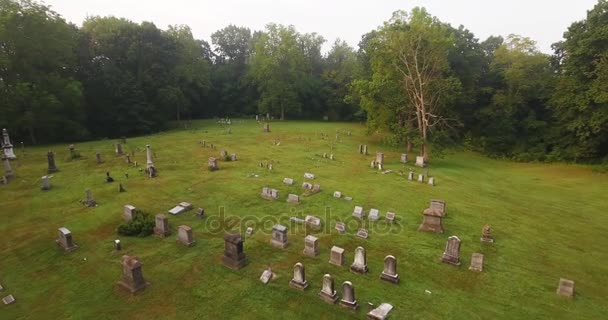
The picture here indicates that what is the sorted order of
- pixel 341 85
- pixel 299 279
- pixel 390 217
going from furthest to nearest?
pixel 341 85 < pixel 390 217 < pixel 299 279

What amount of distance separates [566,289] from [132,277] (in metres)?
12.4

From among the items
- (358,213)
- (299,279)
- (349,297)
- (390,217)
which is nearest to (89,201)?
(299,279)

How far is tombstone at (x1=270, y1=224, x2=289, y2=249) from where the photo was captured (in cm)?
1214

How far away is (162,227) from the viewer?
1299cm

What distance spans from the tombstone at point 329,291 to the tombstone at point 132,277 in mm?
5263

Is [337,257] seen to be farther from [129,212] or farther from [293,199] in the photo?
[129,212]

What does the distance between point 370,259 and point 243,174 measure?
1127 centimetres

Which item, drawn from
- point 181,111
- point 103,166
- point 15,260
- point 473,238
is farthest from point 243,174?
point 181,111

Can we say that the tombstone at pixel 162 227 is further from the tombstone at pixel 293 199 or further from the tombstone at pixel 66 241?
the tombstone at pixel 293 199

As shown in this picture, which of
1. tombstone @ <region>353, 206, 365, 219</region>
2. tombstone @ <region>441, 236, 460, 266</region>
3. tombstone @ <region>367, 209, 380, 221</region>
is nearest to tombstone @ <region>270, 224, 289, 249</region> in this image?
tombstone @ <region>353, 206, 365, 219</region>

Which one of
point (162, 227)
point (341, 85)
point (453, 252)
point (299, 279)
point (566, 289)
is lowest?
point (566, 289)

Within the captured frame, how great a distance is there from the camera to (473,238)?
1354cm

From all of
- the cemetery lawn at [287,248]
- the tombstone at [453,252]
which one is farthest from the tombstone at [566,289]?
the tombstone at [453,252]

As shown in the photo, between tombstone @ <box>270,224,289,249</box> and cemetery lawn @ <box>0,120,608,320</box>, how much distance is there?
0.84 feet
